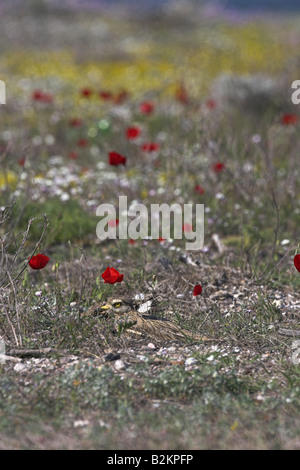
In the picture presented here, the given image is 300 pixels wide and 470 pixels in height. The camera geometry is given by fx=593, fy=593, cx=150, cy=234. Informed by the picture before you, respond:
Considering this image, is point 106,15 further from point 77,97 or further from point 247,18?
point 77,97

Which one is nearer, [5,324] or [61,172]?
[5,324]

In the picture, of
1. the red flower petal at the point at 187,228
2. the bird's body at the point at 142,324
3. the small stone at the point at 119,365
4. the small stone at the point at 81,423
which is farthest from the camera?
the red flower petal at the point at 187,228

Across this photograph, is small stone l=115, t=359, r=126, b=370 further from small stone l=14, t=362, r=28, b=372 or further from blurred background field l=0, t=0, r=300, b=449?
small stone l=14, t=362, r=28, b=372

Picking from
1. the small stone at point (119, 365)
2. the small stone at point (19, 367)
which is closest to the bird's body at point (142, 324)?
the small stone at point (119, 365)

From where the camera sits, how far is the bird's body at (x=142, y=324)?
3.50m

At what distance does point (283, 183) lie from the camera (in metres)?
5.50

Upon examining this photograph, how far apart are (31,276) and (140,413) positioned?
1.95m

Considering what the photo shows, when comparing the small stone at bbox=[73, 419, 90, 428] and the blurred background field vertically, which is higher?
the blurred background field

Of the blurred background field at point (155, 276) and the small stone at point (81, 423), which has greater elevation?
the blurred background field at point (155, 276)

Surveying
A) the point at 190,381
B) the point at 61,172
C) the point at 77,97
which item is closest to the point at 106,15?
the point at 77,97

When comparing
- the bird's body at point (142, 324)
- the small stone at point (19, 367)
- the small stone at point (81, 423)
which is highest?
the bird's body at point (142, 324)

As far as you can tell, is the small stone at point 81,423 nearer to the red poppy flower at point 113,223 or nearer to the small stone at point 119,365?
the small stone at point 119,365

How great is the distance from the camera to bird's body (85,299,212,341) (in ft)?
11.5

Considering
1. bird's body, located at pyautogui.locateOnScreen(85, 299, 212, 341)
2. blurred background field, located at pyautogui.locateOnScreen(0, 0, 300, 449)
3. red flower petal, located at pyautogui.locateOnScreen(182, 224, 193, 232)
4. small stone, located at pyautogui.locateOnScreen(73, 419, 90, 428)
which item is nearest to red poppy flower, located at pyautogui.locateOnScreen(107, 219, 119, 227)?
blurred background field, located at pyautogui.locateOnScreen(0, 0, 300, 449)
